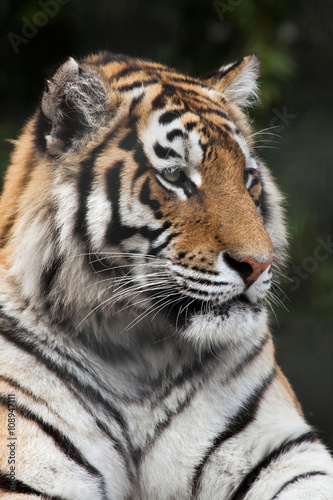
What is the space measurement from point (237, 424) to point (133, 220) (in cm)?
52

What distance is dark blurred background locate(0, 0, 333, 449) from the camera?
2605 mm

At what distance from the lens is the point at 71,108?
1.44 m

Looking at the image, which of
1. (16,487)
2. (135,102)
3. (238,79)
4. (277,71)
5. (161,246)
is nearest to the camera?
(16,487)

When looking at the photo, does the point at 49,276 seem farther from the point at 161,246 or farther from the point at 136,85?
the point at 136,85

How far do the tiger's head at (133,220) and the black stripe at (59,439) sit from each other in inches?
8.2

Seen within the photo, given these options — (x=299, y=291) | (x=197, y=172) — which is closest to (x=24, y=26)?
(x=197, y=172)

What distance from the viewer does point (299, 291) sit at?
10.5ft

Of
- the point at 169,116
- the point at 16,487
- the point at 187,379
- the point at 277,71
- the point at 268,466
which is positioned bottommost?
the point at 16,487

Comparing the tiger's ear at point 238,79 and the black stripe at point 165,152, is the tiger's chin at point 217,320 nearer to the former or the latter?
the black stripe at point 165,152

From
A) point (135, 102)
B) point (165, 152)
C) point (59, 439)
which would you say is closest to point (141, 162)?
point (165, 152)

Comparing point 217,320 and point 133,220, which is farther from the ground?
point 133,220

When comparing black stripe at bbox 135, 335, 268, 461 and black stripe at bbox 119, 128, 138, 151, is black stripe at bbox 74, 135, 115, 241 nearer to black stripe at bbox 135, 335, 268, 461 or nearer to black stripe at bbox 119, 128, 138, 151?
black stripe at bbox 119, 128, 138, 151

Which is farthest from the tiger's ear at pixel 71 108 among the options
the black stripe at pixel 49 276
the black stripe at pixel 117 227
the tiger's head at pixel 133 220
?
the black stripe at pixel 49 276

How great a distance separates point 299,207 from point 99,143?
1765mm
